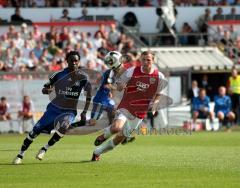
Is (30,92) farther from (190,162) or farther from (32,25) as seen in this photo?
(190,162)

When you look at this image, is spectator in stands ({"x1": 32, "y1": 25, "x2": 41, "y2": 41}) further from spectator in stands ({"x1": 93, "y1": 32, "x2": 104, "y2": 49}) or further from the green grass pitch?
the green grass pitch

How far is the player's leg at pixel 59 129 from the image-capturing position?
1698 centimetres

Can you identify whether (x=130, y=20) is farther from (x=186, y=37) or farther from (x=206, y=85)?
(x=206, y=85)

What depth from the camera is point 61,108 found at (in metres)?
17.3

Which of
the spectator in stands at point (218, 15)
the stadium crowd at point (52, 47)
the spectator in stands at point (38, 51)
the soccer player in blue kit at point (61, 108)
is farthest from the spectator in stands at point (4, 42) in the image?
the soccer player in blue kit at point (61, 108)

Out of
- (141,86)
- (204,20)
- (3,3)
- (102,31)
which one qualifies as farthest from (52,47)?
(141,86)

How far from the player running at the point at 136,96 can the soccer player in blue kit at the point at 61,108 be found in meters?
0.77

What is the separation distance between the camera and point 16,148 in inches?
826

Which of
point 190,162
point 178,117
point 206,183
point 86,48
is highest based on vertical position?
point 206,183

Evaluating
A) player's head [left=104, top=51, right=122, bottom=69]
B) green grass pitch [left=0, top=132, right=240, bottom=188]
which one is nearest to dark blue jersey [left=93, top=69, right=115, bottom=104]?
Result: green grass pitch [left=0, top=132, right=240, bottom=188]

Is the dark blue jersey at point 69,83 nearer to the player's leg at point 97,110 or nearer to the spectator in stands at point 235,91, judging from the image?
the player's leg at point 97,110

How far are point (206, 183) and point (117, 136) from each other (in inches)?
150

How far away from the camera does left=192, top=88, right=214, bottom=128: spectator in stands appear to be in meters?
31.1

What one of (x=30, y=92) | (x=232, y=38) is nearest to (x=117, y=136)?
(x=30, y=92)
